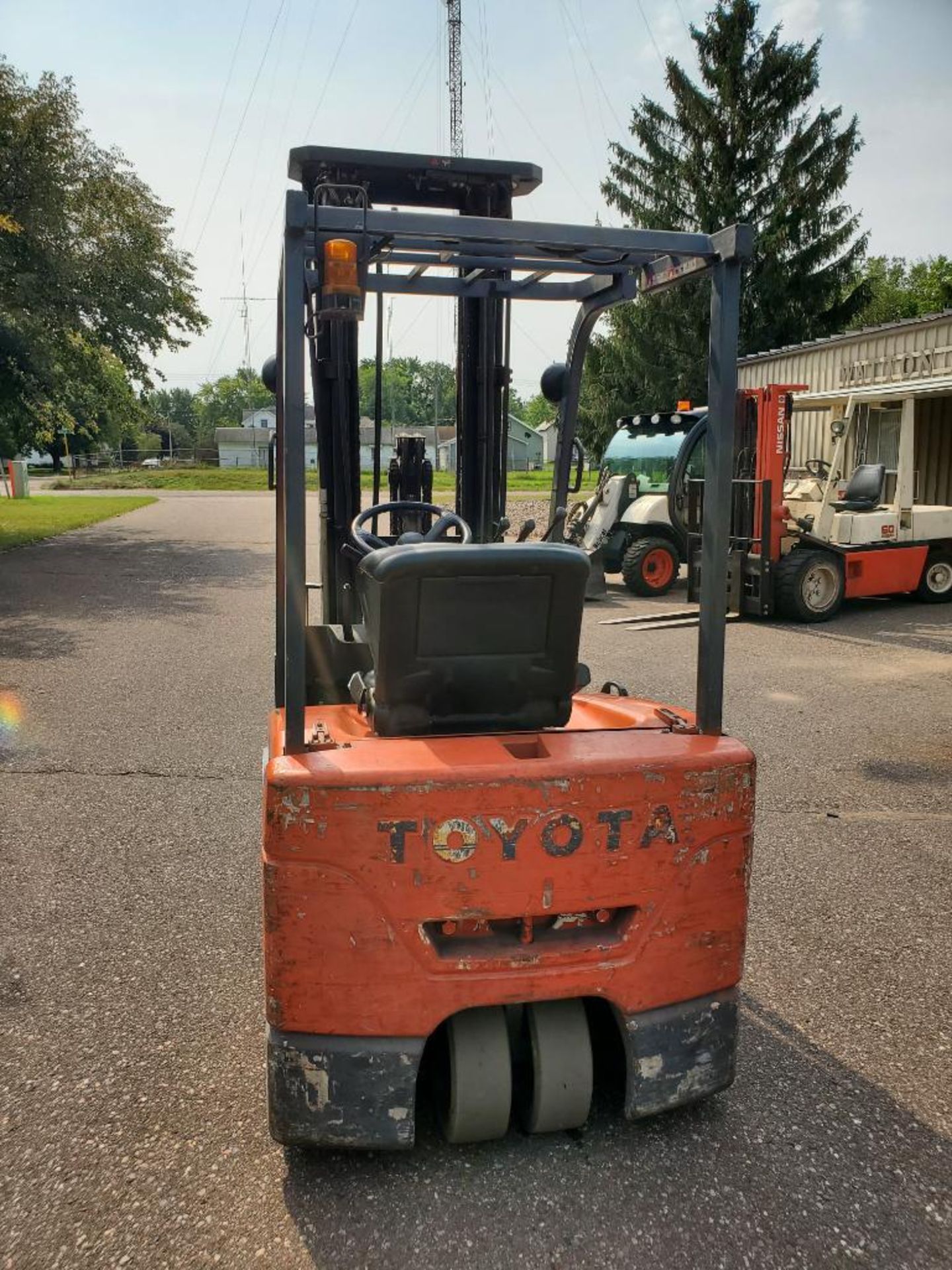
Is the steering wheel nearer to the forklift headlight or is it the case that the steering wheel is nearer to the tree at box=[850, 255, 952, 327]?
the forklift headlight

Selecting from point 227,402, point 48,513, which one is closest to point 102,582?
point 48,513

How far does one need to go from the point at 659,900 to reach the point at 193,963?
1.99 meters

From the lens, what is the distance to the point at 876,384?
695 inches

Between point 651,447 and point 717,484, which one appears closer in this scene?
point 717,484

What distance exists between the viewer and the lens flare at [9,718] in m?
7.04

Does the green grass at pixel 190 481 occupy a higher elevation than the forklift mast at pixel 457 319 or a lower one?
higher

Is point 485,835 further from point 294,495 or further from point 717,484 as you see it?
point 717,484

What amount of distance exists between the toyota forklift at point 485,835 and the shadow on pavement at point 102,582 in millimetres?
7941

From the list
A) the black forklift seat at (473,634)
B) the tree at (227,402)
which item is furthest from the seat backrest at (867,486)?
the tree at (227,402)

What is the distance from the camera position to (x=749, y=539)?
1232 centimetres

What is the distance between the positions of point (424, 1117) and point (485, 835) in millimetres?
979

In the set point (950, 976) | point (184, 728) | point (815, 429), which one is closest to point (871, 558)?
point (815, 429)

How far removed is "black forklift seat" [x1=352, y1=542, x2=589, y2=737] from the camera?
275 cm

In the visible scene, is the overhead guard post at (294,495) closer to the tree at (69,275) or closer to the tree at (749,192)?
the tree at (69,275)
